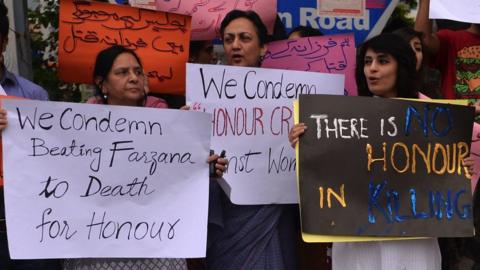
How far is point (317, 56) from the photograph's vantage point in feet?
14.5

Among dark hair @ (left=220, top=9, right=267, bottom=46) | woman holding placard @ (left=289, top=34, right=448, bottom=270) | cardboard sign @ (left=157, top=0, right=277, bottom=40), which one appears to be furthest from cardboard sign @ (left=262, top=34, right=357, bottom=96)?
woman holding placard @ (left=289, top=34, right=448, bottom=270)

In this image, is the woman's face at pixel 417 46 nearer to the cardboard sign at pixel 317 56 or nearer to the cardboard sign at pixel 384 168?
the cardboard sign at pixel 317 56

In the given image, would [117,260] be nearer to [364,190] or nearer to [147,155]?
[147,155]

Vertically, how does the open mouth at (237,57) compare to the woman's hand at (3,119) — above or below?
above

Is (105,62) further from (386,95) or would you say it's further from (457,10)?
(457,10)

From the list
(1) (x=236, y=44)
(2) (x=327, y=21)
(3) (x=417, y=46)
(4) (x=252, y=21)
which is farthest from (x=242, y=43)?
(2) (x=327, y=21)

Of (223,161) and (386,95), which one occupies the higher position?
(386,95)

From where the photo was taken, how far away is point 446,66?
179 inches

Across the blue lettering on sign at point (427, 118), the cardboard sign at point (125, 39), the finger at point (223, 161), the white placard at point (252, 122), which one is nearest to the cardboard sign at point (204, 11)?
the cardboard sign at point (125, 39)

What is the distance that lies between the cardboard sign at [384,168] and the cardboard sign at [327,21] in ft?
6.49

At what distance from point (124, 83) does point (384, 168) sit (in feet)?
3.98

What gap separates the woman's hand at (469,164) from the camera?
11.6ft

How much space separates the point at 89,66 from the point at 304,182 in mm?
1458

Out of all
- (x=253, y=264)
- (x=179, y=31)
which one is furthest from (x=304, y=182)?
(x=179, y=31)
